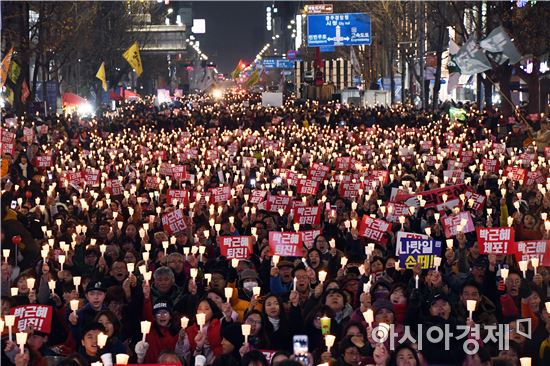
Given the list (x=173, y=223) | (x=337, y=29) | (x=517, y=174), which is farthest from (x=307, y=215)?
(x=337, y=29)

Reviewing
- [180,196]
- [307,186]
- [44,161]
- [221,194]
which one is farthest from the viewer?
[44,161]

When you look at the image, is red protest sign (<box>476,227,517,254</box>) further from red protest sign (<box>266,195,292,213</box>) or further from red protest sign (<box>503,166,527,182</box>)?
red protest sign (<box>503,166,527,182</box>)

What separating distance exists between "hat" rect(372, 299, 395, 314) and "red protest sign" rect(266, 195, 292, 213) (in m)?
8.12

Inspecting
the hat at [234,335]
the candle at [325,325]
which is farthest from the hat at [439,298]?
the hat at [234,335]

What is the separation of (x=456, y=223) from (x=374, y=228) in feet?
2.90

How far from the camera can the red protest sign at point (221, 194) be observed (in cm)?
1930

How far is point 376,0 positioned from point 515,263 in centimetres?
5893

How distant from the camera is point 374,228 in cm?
1528

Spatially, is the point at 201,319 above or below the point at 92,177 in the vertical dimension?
below

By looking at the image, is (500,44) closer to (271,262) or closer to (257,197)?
(257,197)

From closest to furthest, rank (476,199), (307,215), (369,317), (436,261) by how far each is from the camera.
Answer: (369,317)
(436,261)
(307,215)
(476,199)

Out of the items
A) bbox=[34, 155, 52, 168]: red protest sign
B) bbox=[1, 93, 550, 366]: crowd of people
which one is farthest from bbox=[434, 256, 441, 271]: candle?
bbox=[34, 155, 52, 168]: red protest sign

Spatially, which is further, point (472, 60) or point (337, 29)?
point (337, 29)

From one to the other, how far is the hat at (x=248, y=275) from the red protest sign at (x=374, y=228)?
3103 millimetres
